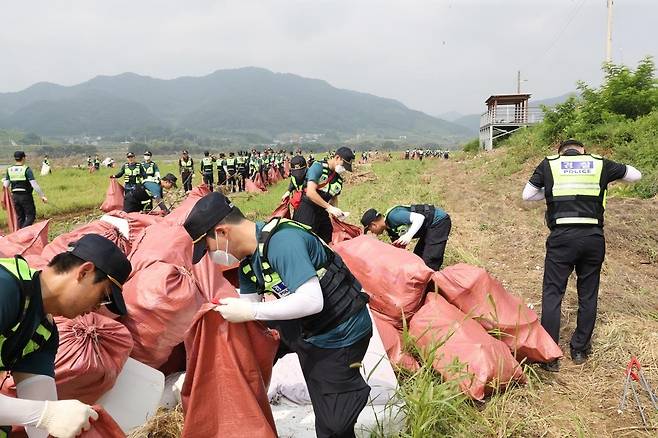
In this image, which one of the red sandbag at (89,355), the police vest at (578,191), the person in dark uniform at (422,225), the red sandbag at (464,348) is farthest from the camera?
the person in dark uniform at (422,225)

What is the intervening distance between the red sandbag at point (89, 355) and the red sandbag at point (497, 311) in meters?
1.85

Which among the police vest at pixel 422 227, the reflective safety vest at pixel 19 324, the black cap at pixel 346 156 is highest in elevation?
the black cap at pixel 346 156

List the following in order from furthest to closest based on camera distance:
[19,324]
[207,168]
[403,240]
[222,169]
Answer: [222,169], [207,168], [403,240], [19,324]

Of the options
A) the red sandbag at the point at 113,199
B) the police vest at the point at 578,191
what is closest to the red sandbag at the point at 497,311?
the police vest at the point at 578,191

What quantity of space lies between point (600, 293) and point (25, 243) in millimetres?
4805

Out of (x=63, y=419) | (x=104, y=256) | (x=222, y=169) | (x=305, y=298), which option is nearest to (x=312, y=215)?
(x=305, y=298)

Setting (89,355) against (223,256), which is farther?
(89,355)

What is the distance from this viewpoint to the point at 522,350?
281 cm

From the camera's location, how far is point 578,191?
→ 298cm

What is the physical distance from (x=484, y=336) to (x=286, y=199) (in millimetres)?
3497

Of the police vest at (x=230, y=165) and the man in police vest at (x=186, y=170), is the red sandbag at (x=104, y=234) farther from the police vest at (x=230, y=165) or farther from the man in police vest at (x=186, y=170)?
the police vest at (x=230, y=165)

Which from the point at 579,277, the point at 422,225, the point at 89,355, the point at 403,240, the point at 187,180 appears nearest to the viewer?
the point at 89,355

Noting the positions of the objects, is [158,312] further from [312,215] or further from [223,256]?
[312,215]

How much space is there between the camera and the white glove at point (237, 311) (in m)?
1.70
